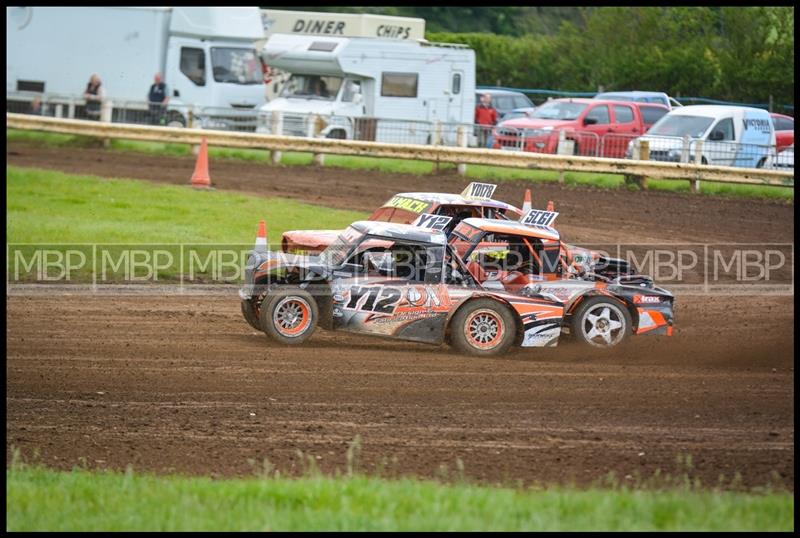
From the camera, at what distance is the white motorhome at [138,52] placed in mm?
31891

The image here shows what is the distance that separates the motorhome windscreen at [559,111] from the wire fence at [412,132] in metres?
1.50

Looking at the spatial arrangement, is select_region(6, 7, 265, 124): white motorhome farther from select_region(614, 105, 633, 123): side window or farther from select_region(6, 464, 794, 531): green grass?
select_region(6, 464, 794, 531): green grass

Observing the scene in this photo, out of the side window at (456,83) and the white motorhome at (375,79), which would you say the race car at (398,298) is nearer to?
the white motorhome at (375,79)

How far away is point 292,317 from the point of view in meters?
11.7

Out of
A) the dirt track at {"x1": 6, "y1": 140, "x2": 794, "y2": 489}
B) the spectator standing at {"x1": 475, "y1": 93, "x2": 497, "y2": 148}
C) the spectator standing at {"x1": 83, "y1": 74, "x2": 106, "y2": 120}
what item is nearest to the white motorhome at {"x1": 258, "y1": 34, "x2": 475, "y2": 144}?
the spectator standing at {"x1": 475, "y1": 93, "x2": 497, "y2": 148}

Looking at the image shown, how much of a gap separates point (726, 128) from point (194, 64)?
14296 millimetres

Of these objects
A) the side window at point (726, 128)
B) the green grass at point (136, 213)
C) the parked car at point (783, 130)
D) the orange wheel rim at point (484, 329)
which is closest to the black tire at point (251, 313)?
the orange wheel rim at point (484, 329)

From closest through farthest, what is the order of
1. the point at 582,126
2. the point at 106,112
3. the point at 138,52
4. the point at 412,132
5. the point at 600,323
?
the point at 600,323
the point at 412,132
the point at 106,112
the point at 582,126
the point at 138,52

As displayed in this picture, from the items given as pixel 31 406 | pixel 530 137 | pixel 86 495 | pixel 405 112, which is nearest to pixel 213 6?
pixel 405 112

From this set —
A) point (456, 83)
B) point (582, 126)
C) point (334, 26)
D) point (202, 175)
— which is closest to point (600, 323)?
point (202, 175)

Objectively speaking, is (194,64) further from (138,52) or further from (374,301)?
(374,301)

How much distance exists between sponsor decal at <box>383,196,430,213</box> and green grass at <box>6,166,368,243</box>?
3.75 m

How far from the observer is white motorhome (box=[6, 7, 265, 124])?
3189 cm

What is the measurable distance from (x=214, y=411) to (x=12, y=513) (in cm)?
303
